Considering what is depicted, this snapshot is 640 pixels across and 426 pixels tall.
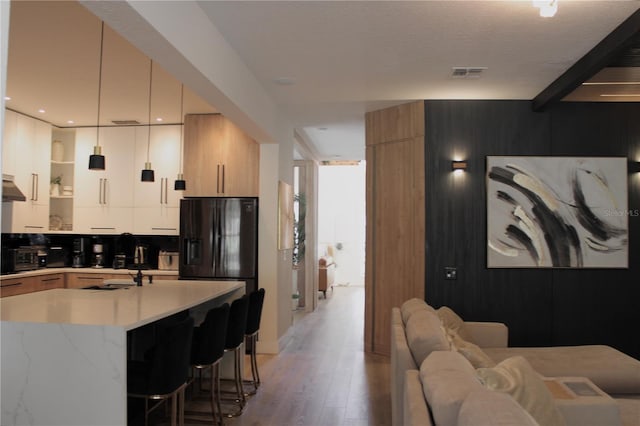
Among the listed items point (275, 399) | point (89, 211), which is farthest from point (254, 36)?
point (89, 211)

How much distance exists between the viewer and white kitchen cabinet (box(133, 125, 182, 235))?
6.48 m

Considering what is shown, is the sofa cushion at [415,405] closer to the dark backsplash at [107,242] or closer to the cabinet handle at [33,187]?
the dark backsplash at [107,242]

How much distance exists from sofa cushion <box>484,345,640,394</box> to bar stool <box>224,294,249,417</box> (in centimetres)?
205

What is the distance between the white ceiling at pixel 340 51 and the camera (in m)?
3.27

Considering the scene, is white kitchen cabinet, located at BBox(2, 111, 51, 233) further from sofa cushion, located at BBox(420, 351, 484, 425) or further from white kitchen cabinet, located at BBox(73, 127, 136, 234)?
sofa cushion, located at BBox(420, 351, 484, 425)

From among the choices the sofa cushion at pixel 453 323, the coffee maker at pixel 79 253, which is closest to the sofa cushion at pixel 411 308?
the sofa cushion at pixel 453 323

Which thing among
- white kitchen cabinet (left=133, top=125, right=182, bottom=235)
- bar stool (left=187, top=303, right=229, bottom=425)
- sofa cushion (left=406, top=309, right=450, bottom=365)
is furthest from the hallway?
white kitchen cabinet (left=133, top=125, right=182, bottom=235)

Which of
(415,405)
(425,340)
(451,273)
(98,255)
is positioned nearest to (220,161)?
(98,255)

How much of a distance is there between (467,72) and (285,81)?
5.74 feet

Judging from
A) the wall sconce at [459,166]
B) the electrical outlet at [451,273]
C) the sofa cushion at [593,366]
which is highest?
the wall sconce at [459,166]

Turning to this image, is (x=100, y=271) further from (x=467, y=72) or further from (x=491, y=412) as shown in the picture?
(x=491, y=412)

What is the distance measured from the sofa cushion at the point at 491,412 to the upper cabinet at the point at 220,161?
4.47 metres

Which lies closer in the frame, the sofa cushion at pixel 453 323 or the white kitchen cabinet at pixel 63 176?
the sofa cushion at pixel 453 323

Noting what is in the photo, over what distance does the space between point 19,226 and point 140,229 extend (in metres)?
1.44
